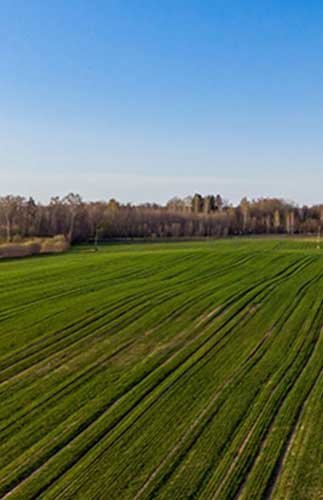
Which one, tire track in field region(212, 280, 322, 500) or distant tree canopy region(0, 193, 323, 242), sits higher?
distant tree canopy region(0, 193, 323, 242)

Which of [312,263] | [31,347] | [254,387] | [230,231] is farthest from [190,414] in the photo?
[230,231]

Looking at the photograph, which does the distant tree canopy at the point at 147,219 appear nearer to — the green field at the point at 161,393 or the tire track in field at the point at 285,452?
the green field at the point at 161,393

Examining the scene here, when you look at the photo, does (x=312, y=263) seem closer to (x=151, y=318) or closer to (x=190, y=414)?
(x=151, y=318)

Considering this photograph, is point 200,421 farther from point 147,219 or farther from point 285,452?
point 147,219

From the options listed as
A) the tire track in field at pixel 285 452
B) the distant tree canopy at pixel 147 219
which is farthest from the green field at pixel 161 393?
the distant tree canopy at pixel 147 219

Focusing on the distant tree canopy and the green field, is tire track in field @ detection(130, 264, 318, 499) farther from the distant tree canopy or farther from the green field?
the distant tree canopy

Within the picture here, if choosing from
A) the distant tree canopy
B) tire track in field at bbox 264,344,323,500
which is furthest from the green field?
the distant tree canopy

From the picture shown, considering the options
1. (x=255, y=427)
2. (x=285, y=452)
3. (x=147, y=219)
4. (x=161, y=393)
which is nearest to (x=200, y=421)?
(x=255, y=427)
